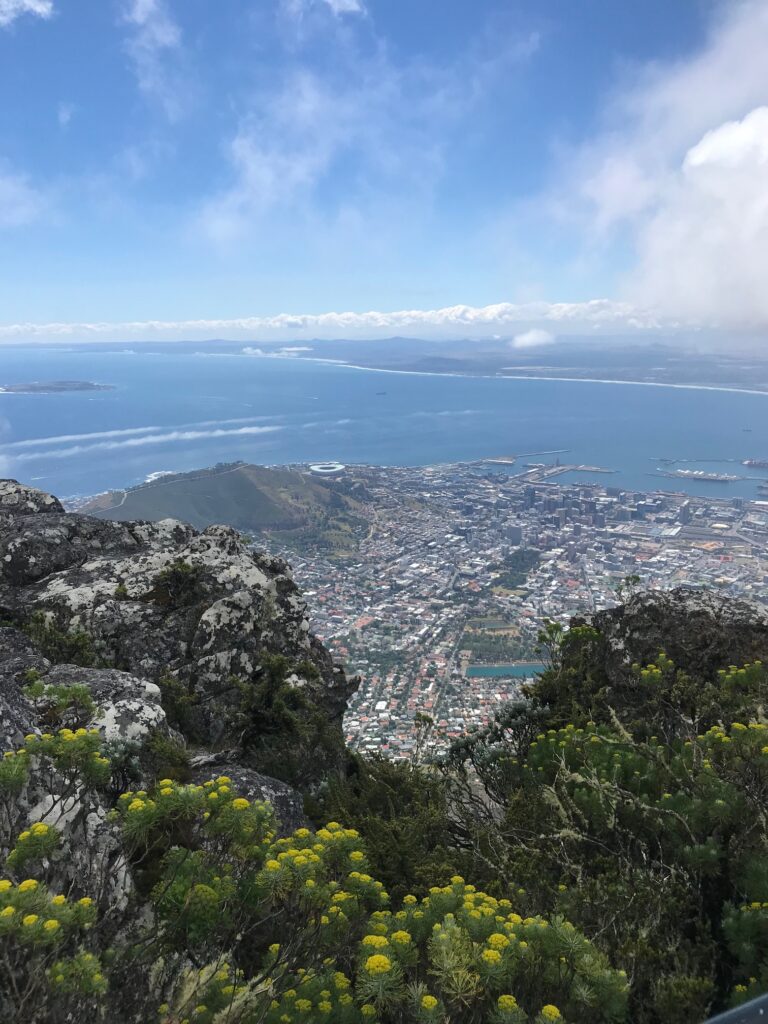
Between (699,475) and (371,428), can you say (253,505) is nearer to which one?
(699,475)

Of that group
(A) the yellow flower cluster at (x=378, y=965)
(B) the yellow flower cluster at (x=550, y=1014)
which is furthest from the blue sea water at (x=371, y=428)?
(A) the yellow flower cluster at (x=378, y=965)

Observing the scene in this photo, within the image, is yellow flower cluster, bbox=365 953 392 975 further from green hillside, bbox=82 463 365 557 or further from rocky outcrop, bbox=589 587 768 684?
green hillside, bbox=82 463 365 557

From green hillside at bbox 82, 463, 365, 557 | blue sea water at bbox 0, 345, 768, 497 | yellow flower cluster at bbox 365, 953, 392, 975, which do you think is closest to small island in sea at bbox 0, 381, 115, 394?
blue sea water at bbox 0, 345, 768, 497

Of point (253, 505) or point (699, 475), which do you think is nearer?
point (253, 505)

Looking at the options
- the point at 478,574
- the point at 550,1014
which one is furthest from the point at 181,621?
the point at 478,574

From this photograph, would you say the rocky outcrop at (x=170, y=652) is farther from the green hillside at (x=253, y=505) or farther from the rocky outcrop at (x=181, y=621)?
the green hillside at (x=253, y=505)
